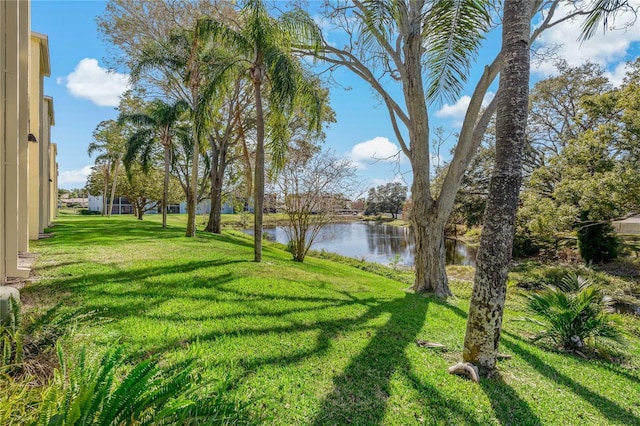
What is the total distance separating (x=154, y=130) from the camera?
16.5 metres

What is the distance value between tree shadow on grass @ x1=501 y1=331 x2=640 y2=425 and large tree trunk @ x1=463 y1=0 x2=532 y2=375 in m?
0.86

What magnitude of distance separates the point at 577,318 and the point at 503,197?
9.32 feet

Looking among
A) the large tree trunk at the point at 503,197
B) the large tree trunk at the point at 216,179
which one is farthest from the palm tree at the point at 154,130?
the large tree trunk at the point at 503,197

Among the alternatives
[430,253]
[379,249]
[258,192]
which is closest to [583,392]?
[430,253]

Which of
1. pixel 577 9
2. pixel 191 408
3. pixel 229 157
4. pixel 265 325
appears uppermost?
pixel 577 9

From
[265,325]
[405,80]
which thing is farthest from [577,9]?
[265,325]

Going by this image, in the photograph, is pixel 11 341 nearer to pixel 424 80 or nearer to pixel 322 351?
pixel 322 351

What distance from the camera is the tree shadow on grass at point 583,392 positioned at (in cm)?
295

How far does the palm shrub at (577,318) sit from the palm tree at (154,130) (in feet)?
46.4

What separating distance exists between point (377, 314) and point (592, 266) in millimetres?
15323

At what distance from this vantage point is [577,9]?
26.7 ft

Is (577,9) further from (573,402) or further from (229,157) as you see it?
(229,157)

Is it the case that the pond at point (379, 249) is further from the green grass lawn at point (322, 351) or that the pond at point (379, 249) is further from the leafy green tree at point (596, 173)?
the green grass lawn at point (322, 351)

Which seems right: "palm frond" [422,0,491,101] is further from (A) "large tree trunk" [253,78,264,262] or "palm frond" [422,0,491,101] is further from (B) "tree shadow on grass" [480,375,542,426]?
(B) "tree shadow on grass" [480,375,542,426]
